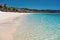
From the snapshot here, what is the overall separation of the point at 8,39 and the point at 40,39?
1.39 m

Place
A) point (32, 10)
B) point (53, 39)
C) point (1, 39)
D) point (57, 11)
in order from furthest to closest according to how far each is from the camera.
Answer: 1. point (57, 11)
2. point (32, 10)
3. point (53, 39)
4. point (1, 39)

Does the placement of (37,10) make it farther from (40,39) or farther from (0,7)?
(40,39)

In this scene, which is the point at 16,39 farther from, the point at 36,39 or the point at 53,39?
the point at 53,39

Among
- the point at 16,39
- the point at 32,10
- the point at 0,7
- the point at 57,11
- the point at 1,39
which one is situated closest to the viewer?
the point at 1,39

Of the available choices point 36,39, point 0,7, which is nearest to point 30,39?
point 36,39

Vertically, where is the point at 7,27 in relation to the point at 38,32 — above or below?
above

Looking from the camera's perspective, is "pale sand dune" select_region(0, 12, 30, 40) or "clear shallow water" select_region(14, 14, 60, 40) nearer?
"pale sand dune" select_region(0, 12, 30, 40)

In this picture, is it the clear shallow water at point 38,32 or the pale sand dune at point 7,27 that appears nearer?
the pale sand dune at point 7,27

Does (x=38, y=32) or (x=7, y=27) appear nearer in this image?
(x=38, y=32)

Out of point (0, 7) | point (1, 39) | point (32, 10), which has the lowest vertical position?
point (1, 39)

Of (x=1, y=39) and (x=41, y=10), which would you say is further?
(x=41, y=10)

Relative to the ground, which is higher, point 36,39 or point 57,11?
point 57,11

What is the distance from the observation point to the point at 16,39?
7.27m

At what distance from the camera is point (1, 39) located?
6.77 meters
